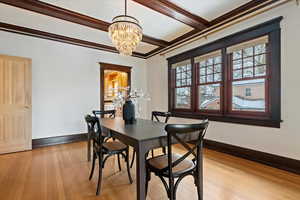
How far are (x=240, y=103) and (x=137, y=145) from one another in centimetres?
254

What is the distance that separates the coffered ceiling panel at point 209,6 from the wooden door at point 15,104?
3.48 metres

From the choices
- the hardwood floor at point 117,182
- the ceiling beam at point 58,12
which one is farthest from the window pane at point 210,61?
the ceiling beam at point 58,12

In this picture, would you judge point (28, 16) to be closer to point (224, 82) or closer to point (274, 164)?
point (224, 82)

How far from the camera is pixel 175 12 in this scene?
9.12ft

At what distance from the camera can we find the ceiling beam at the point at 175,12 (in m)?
2.53

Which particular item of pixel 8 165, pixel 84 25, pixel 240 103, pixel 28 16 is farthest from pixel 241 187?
pixel 28 16

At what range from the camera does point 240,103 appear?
9.96 feet

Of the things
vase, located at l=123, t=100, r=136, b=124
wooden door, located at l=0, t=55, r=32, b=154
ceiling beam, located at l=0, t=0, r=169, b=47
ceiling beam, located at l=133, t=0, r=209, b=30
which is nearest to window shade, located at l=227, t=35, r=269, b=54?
ceiling beam, located at l=133, t=0, r=209, b=30

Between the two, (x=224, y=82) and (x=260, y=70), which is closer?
(x=260, y=70)

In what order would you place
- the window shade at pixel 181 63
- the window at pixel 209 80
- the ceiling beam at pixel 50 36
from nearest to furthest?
the ceiling beam at pixel 50 36 < the window at pixel 209 80 < the window shade at pixel 181 63

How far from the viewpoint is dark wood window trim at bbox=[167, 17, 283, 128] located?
247 cm

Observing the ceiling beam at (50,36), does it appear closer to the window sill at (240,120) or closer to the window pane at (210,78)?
the window pane at (210,78)

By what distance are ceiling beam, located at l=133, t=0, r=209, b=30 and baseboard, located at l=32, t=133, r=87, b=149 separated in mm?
3575

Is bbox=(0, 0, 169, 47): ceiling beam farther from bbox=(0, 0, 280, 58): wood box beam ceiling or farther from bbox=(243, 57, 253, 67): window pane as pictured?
bbox=(243, 57, 253, 67): window pane
